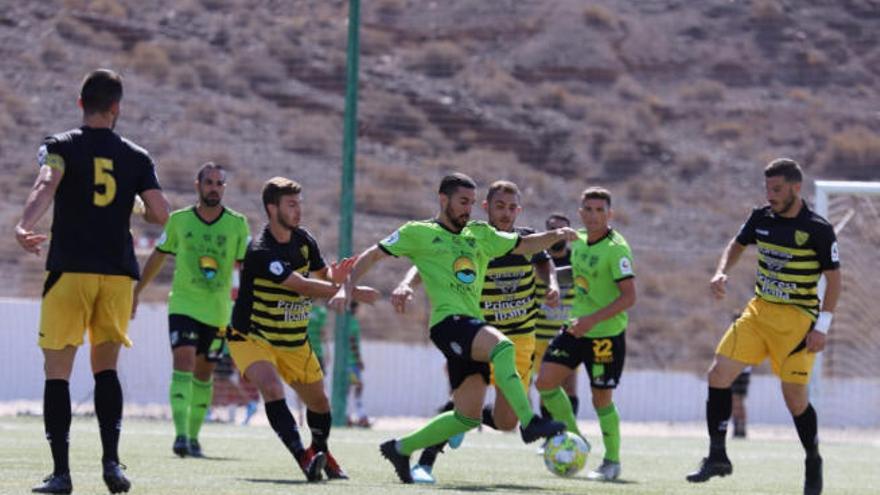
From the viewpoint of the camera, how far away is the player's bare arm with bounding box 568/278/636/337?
1255cm

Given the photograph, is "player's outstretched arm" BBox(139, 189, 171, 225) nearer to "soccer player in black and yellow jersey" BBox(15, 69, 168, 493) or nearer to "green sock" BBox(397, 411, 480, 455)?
"soccer player in black and yellow jersey" BBox(15, 69, 168, 493)

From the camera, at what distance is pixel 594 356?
13266 mm

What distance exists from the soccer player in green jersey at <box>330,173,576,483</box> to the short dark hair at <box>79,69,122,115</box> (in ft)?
7.06

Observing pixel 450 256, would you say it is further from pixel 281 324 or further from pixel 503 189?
pixel 503 189

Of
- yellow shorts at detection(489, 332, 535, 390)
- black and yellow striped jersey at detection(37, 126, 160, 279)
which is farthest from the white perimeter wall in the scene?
black and yellow striped jersey at detection(37, 126, 160, 279)

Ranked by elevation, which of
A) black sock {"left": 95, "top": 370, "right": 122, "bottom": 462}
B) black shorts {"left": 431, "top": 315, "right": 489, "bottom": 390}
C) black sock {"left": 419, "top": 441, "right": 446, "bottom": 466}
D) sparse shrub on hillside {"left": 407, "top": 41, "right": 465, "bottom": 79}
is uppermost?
sparse shrub on hillside {"left": 407, "top": 41, "right": 465, "bottom": 79}

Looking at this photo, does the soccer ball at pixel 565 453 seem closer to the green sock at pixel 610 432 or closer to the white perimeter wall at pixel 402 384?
the green sock at pixel 610 432

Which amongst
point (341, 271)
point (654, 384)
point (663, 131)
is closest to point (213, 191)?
point (341, 271)

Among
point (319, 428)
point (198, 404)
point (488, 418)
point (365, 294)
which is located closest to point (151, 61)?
point (198, 404)

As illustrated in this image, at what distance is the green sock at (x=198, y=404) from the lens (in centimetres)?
1400

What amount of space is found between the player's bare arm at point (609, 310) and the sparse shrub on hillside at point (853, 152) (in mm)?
36789

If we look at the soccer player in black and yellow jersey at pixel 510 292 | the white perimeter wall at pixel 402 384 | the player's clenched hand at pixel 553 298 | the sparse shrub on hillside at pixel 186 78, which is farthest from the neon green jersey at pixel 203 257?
the sparse shrub on hillside at pixel 186 78

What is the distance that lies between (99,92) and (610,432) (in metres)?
5.45

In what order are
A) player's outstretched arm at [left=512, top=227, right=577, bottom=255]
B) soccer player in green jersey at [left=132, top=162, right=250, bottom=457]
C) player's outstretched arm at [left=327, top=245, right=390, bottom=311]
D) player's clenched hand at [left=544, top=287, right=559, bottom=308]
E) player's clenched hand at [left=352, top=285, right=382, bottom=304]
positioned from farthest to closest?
soccer player in green jersey at [left=132, top=162, right=250, bottom=457], player's clenched hand at [left=544, top=287, right=559, bottom=308], player's outstretched arm at [left=512, top=227, right=577, bottom=255], player's outstretched arm at [left=327, top=245, right=390, bottom=311], player's clenched hand at [left=352, top=285, right=382, bottom=304]
